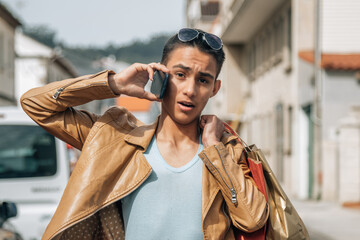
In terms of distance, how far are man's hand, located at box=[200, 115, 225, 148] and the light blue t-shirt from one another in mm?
166

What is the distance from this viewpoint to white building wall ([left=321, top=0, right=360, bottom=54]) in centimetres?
1678

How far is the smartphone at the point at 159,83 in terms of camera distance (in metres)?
2.77

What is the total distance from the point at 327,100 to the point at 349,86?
70 cm

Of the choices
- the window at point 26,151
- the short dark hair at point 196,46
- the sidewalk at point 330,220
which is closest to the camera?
the short dark hair at point 196,46

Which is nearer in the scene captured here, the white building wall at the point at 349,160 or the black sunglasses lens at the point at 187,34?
the black sunglasses lens at the point at 187,34

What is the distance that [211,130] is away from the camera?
285 centimetres

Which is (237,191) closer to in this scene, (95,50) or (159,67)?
(159,67)

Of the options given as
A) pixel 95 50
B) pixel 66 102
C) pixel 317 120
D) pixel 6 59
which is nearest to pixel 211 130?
pixel 66 102

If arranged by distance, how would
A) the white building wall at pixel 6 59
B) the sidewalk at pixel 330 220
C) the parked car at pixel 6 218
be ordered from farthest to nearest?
the white building wall at pixel 6 59 → the sidewalk at pixel 330 220 → the parked car at pixel 6 218

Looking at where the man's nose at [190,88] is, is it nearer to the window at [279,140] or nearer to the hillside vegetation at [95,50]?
the window at [279,140]

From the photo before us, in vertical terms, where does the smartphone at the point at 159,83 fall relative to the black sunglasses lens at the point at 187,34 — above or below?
below

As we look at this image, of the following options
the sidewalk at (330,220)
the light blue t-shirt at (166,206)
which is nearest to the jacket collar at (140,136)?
the light blue t-shirt at (166,206)

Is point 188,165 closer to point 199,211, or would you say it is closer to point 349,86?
point 199,211

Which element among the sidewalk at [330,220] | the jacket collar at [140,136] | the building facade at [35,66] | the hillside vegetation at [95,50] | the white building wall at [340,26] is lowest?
the sidewalk at [330,220]
